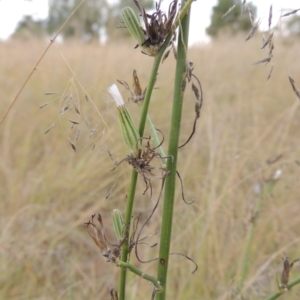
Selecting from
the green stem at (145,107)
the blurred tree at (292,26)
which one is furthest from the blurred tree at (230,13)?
the blurred tree at (292,26)

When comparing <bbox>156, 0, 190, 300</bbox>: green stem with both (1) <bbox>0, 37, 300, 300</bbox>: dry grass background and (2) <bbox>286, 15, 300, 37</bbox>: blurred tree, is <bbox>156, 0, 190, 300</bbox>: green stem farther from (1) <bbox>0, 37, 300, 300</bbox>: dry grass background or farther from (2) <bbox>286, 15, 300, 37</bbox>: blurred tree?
(2) <bbox>286, 15, 300, 37</bbox>: blurred tree

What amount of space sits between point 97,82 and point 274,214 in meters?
1.12

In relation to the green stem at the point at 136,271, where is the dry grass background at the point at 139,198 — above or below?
above

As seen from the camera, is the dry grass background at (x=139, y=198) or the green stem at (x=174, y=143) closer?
the green stem at (x=174, y=143)

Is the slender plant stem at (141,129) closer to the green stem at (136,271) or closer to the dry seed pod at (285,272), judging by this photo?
the green stem at (136,271)

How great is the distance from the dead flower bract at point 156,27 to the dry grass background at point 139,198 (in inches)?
4.4

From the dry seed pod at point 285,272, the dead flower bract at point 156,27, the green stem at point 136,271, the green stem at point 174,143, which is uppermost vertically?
the dead flower bract at point 156,27

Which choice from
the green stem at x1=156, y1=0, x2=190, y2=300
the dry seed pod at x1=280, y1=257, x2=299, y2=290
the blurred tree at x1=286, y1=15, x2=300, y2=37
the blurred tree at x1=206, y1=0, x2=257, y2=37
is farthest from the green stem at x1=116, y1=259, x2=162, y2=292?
the blurred tree at x1=286, y1=15, x2=300, y2=37

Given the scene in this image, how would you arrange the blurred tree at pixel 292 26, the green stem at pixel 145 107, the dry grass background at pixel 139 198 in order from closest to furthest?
1. the green stem at pixel 145 107
2. the dry grass background at pixel 139 198
3. the blurred tree at pixel 292 26

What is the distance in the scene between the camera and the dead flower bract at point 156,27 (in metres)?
0.33

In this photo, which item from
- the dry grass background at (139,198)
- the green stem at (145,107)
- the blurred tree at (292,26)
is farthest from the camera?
the blurred tree at (292,26)

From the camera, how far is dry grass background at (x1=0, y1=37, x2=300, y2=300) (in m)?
1.05

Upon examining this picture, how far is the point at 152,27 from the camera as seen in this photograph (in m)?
0.34

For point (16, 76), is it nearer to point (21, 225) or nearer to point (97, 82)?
point (97, 82)
